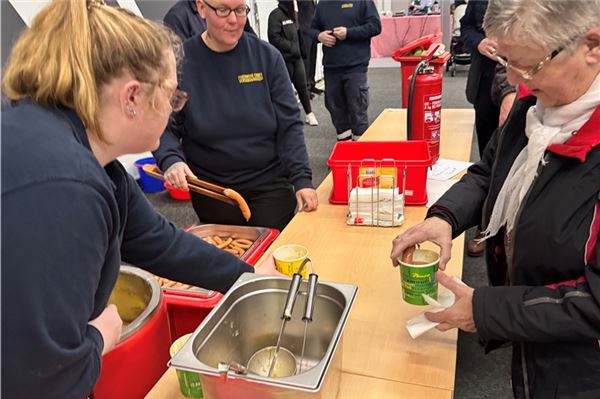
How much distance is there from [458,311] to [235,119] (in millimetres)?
1190

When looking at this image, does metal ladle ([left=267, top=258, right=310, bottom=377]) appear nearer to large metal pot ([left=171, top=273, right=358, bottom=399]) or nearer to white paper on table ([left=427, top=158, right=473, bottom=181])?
large metal pot ([left=171, top=273, right=358, bottom=399])

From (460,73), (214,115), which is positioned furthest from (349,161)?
(460,73)

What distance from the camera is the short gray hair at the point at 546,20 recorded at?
89 centimetres

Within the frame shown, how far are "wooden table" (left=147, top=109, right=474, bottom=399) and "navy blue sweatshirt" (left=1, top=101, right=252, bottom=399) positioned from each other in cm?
34

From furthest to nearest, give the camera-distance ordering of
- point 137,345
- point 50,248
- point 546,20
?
1. point 137,345
2. point 546,20
3. point 50,248

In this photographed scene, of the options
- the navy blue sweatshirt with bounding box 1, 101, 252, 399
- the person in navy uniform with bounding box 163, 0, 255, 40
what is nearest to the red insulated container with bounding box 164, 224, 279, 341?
the navy blue sweatshirt with bounding box 1, 101, 252, 399

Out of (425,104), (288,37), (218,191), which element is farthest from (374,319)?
(288,37)

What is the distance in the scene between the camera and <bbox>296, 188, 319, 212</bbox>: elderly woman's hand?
73.5 inches

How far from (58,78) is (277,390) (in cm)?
59

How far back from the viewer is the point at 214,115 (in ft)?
6.35

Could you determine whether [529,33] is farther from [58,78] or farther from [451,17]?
[451,17]

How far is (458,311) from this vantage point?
3.40 feet

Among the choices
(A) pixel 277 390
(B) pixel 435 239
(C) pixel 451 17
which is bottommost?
(C) pixel 451 17

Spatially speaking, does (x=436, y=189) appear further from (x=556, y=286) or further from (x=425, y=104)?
(x=556, y=286)
